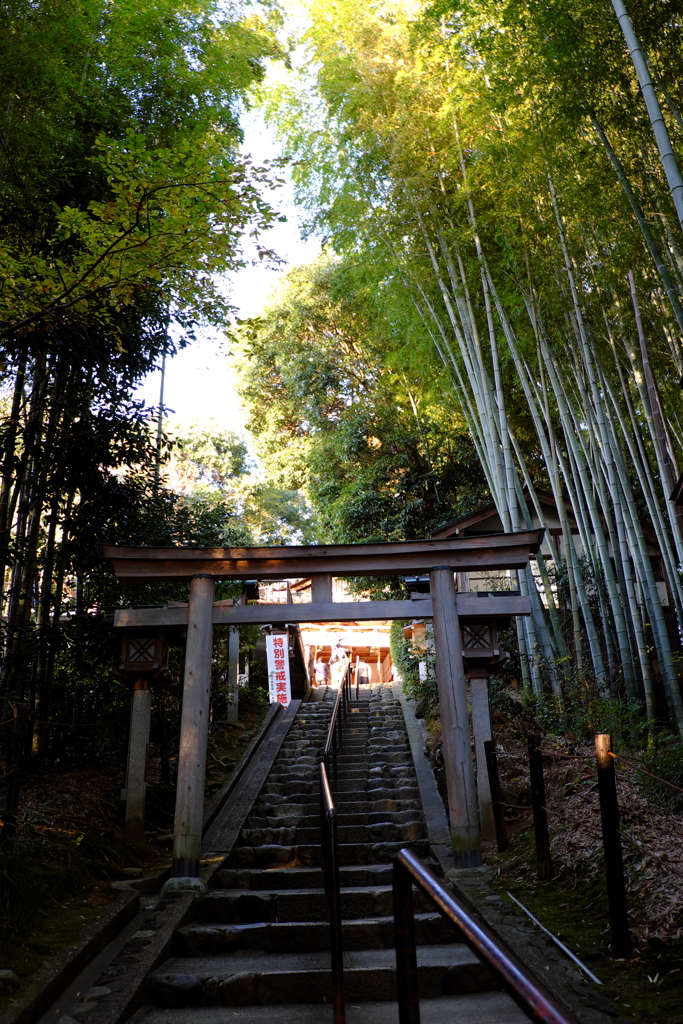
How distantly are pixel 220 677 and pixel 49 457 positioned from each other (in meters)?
5.51

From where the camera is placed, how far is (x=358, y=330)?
19734 mm

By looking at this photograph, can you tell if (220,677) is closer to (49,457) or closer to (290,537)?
(49,457)

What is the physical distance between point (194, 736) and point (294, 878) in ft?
4.40

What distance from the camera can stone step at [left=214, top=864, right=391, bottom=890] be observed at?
537 centimetres

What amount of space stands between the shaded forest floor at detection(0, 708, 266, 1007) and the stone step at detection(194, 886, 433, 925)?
71 centimetres

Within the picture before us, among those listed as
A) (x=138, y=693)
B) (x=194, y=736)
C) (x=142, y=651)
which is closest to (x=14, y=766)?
(x=194, y=736)

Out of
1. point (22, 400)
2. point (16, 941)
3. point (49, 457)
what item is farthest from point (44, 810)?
point (22, 400)

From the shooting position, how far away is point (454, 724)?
585cm

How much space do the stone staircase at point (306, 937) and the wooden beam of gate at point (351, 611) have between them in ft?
6.39

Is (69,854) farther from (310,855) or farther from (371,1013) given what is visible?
(371,1013)

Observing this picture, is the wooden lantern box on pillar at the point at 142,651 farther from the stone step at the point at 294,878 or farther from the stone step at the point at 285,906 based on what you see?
the stone step at the point at 285,906

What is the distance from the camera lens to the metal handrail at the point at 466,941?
112cm

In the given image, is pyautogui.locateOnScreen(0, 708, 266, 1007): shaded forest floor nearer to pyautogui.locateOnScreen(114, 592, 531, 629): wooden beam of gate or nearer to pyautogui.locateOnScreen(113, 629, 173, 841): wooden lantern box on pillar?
pyautogui.locateOnScreen(113, 629, 173, 841): wooden lantern box on pillar

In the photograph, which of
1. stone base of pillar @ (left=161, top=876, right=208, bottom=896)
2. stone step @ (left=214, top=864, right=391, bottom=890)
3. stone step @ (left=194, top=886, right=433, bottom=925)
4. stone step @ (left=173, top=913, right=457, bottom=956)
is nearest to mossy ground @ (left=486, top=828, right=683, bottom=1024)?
stone step @ (left=173, top=913, right=457, bottom=956)
